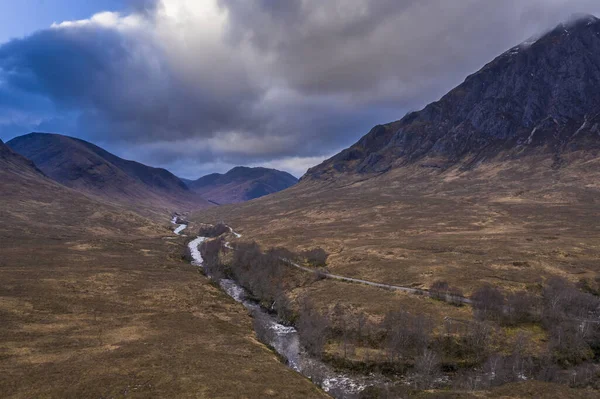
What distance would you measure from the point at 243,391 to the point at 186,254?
13314 centimetres

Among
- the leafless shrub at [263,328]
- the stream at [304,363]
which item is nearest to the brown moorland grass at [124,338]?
the leafless shrub at [263,328]

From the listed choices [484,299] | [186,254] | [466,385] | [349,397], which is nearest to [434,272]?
[484,299]

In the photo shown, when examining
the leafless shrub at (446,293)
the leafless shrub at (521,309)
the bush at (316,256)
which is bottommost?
the leafless shrub at (521,309)

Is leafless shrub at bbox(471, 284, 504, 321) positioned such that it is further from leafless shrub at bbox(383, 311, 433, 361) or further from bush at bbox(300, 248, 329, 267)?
bush at bbox(300, 248, 329, 267)

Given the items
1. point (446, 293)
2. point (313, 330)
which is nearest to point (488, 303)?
point (446, 293)

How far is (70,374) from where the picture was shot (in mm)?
45000

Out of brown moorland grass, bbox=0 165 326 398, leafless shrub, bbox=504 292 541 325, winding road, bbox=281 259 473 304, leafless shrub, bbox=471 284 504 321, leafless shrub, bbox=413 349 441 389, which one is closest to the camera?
brown moorland grass, bbox=0 165 326 398

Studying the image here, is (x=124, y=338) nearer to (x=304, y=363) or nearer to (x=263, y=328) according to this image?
(x=263, y=328)

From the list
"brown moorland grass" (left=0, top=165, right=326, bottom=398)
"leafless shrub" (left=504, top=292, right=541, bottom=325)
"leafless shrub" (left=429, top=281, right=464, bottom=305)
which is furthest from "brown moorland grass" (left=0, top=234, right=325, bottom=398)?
"leafless shrub" (left=504, top=292, right=541, bottom=325)

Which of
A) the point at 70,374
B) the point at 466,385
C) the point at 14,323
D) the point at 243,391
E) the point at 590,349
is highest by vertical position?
the point at 14,323

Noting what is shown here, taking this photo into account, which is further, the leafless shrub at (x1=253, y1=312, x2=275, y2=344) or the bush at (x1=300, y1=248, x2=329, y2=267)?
the bush at (x1=300, y1=248, x2=329, y2=267)

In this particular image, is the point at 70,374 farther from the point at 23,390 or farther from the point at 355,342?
the point at 355,342

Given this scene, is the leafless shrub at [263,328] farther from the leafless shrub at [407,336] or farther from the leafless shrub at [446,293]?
the leafless shrub at [446,293]

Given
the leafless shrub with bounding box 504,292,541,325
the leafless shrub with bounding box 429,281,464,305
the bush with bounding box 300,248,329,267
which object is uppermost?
the bush with bounding box 300,248,329,267
